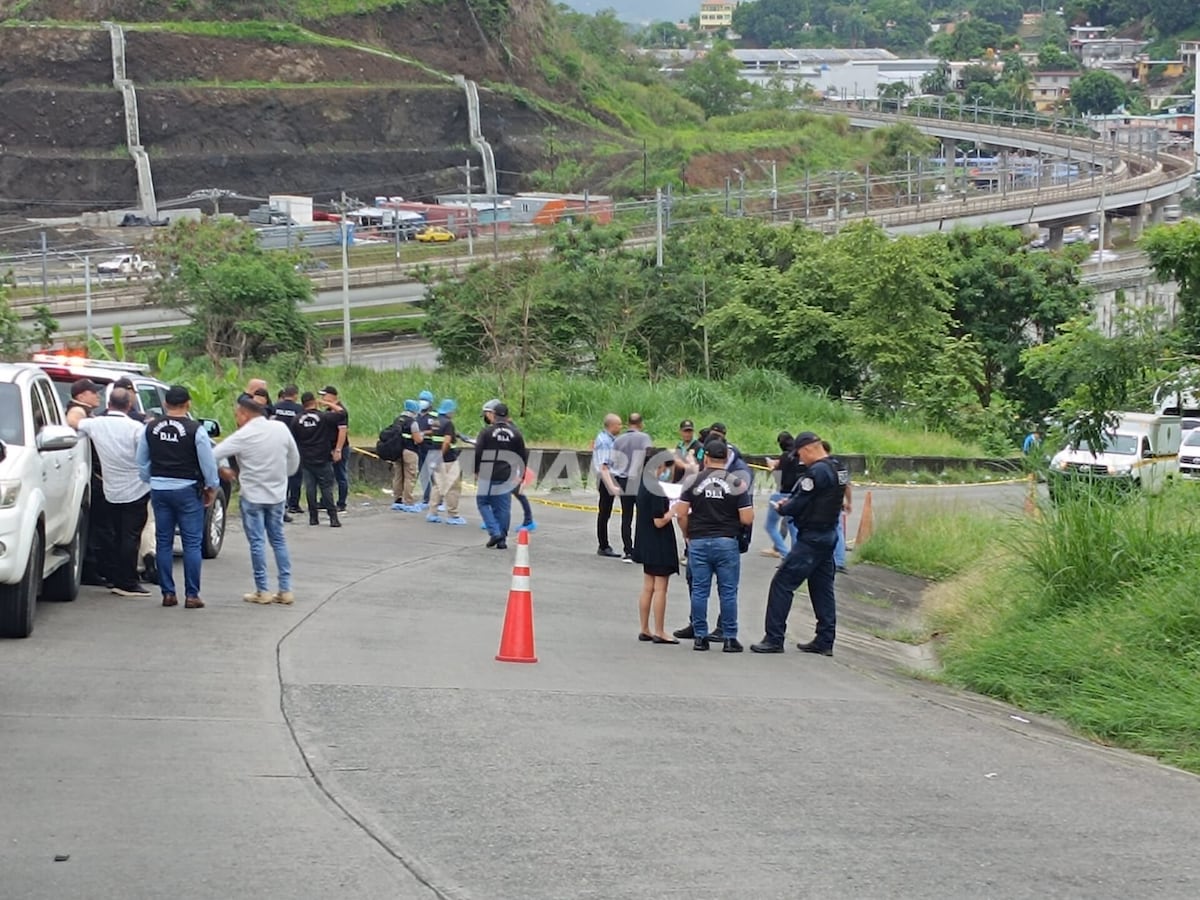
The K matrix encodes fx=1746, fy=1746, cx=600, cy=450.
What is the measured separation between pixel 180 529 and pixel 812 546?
5.10m

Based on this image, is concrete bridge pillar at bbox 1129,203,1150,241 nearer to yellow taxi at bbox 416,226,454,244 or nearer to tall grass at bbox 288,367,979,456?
yellow taxi at bbox 416,226,454,244

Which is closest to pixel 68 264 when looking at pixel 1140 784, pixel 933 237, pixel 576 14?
pixel 933 237

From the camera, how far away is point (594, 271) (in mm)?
52938

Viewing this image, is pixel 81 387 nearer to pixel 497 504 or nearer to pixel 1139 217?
pixel 497 504

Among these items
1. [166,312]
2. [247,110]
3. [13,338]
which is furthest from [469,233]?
[13,338]

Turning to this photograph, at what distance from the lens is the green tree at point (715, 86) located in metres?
178

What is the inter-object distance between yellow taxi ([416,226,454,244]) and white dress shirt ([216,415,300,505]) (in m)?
86.2

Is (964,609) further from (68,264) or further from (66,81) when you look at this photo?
(66,81)

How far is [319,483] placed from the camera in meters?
22.0

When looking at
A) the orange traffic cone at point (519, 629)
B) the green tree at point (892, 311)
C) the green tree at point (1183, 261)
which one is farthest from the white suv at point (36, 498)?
the green tree at point (892, 311)

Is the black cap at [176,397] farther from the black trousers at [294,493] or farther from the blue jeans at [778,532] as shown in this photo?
the blue jeans at [778,532]

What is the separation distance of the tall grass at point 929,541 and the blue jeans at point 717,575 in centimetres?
688

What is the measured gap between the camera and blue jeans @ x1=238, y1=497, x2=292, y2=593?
46.7 ft

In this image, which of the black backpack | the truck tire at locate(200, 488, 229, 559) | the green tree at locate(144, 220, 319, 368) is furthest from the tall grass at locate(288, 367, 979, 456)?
the green tree at locate(144, 220, 319, 368)
